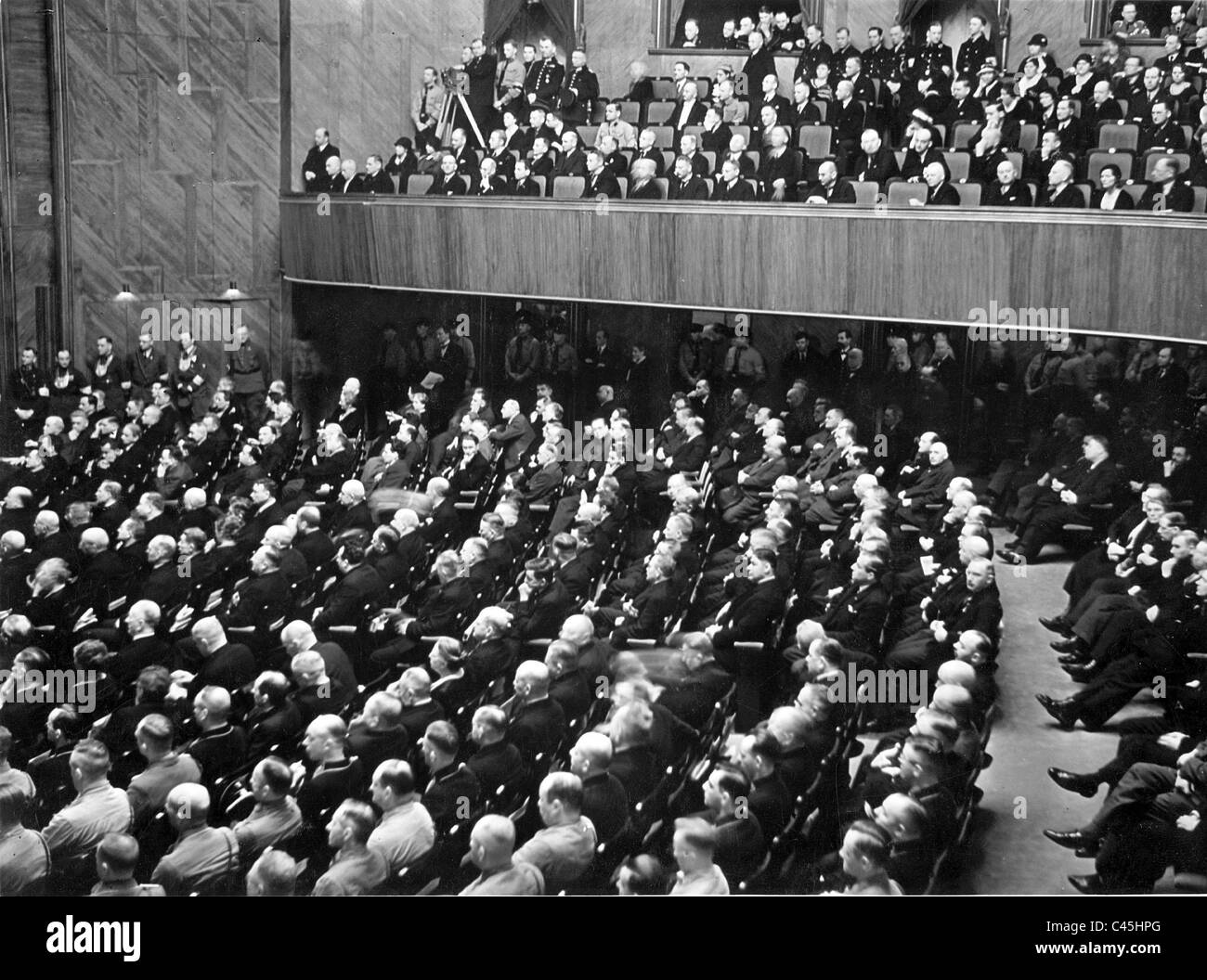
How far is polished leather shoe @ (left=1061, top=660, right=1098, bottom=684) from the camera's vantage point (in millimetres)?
3500

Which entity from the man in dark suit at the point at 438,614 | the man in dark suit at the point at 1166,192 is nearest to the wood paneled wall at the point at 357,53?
the man in dark suit at the point at 438,614

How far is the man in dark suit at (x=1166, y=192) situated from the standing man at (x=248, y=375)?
124 inches

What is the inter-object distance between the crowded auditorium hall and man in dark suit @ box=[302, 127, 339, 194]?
0.02 metres

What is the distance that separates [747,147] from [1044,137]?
1025 millimetres

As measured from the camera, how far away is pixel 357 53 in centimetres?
572

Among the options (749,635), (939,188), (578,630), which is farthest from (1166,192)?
(578,630)

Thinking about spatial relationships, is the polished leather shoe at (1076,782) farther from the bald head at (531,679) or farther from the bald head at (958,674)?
the bald head at (531,679)

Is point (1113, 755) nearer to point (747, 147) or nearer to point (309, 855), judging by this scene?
point (309, 855)

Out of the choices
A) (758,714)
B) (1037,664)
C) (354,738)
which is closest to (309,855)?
(354,738)

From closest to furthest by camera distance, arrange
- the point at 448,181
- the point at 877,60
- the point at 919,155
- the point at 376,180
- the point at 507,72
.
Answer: the point at 919,155
the point at 877,60
the point at 448,181
the point at 376,180
the point at 507,72

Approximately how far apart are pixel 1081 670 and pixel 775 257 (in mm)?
1745

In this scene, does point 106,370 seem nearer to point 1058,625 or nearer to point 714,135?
point 714,135

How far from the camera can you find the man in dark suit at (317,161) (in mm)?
5523

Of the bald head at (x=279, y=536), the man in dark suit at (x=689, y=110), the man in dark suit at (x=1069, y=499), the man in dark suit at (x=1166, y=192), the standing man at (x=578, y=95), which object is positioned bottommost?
the bald head at (x=279, y=536)
